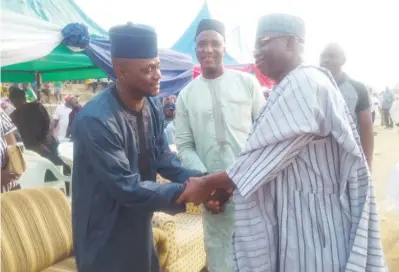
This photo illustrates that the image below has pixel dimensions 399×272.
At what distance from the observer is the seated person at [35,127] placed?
6.10m

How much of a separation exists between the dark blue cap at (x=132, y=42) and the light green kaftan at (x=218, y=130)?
916 mm

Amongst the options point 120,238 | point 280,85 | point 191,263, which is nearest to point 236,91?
point 280,85

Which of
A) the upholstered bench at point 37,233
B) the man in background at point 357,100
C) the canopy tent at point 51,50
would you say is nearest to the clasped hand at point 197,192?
the upholstered bench at point 37,233

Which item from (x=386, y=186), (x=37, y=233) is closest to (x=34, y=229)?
(x=37, y=233)

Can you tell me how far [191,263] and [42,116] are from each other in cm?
334

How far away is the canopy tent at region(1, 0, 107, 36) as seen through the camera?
15.2ft

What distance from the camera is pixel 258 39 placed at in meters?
1.94

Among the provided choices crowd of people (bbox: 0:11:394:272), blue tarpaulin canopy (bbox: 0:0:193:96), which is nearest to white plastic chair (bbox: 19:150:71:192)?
blue tarpaulin canopy (bbox: 0:0:193:96)

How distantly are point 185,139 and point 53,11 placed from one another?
2990 millimetres

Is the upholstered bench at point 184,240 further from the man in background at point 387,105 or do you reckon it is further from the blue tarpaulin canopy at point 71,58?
the man in background at point 387,105

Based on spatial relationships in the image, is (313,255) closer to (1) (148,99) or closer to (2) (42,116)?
(1) (148,99)

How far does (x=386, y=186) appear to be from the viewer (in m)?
7.75

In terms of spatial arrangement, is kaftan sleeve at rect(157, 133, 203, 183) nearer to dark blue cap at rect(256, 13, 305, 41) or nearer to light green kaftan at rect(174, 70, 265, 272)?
light green kaftan at rect(174, 70, 265, 272)

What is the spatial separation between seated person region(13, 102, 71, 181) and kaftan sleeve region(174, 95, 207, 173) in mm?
3716
